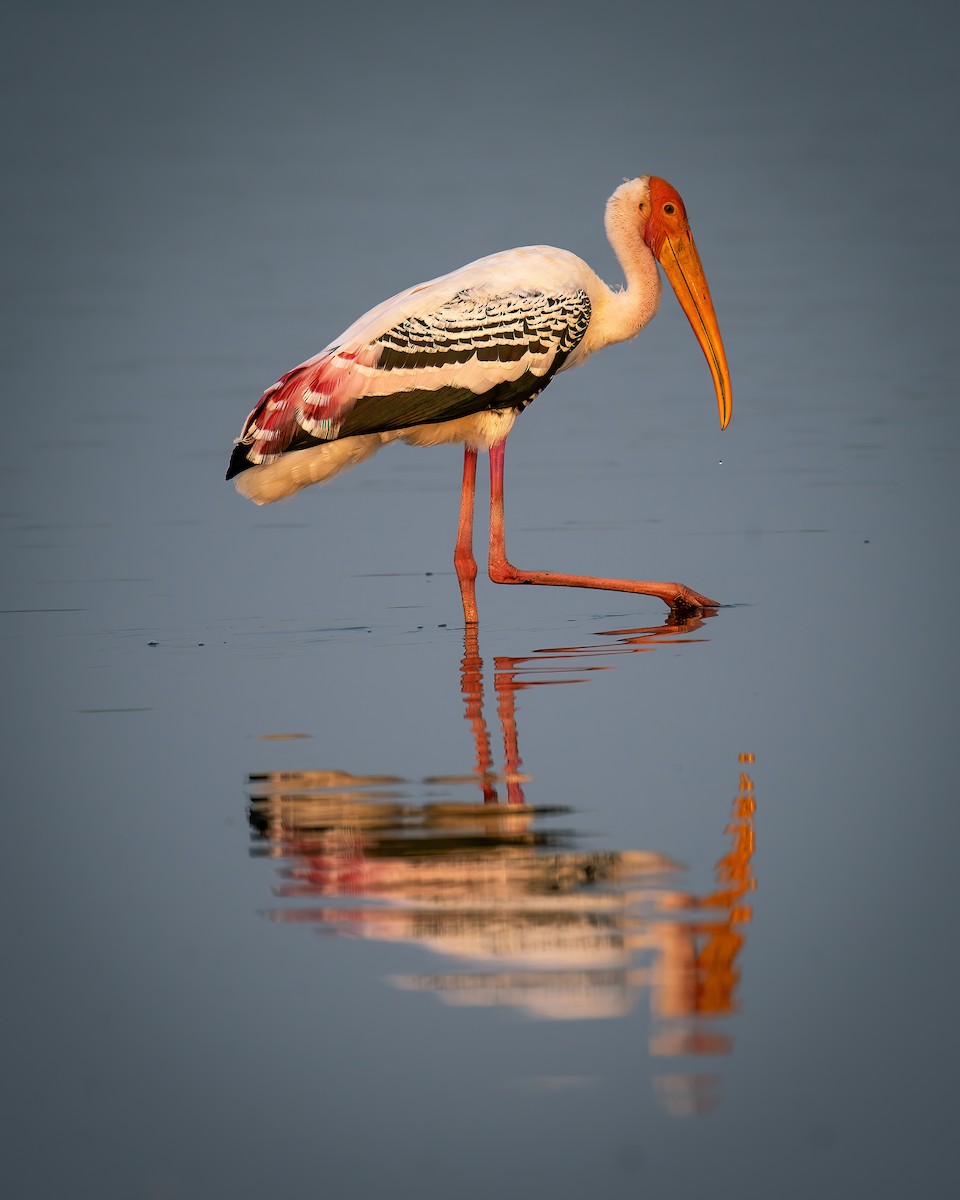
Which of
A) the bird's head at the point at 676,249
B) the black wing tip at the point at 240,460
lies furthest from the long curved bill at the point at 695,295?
the black wing tip at the point at 240,460

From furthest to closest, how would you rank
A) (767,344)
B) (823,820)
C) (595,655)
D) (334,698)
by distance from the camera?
1. (767,344)
2. (595,655)
3. (334,698)
4. (823,820)

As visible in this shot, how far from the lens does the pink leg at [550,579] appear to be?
9562 millimetres

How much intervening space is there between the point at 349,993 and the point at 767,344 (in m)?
17.6

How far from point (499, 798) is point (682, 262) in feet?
17.6

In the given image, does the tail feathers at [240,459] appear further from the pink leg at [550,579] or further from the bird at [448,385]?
the pink leg at [550,579]

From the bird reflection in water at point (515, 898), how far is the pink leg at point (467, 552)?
3.06 m

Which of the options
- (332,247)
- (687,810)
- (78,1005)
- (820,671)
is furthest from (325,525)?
(332,247)

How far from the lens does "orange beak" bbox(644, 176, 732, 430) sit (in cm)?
1102

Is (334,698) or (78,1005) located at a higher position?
(334,698)

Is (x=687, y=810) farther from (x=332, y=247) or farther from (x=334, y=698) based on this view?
(x=332, y=247)

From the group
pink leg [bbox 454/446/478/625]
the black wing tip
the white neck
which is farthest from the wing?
the white neck

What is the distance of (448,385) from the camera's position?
9.80 metres

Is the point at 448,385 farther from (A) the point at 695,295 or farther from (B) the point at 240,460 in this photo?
(A) the point at 695,295

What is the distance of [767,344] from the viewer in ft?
71.7
